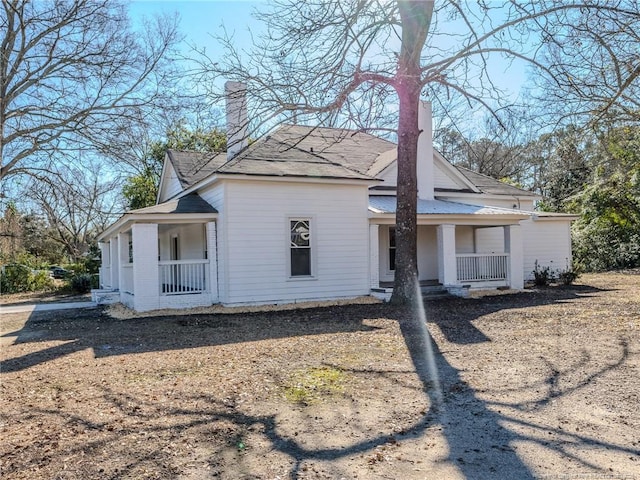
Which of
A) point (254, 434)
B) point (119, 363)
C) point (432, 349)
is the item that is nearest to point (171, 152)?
point (119, 363)

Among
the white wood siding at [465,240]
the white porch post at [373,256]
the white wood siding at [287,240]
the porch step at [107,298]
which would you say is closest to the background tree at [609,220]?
the white wood siding at [465,240]

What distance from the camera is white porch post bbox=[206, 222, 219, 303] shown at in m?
13.1

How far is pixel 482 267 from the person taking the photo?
1598cm

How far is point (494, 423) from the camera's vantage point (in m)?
4.20

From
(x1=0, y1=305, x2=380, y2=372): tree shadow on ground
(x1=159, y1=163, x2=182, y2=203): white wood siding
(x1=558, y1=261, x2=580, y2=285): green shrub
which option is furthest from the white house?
(x1=558, y1=261, x2=580, y2=285): green shrub

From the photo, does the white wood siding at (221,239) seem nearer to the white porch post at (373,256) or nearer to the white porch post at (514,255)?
the white porch post at (373,256)

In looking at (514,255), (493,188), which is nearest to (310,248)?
(514,255)

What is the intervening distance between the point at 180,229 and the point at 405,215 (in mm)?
9904

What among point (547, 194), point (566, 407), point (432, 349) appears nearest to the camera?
point (566, 407)

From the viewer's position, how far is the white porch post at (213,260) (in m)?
13.1

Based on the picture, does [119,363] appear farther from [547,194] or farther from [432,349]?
[547,194]

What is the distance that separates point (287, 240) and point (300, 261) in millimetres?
767

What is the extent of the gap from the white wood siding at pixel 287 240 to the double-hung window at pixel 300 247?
0.17 m

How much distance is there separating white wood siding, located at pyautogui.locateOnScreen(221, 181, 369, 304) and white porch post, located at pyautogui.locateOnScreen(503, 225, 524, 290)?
5.34 m
